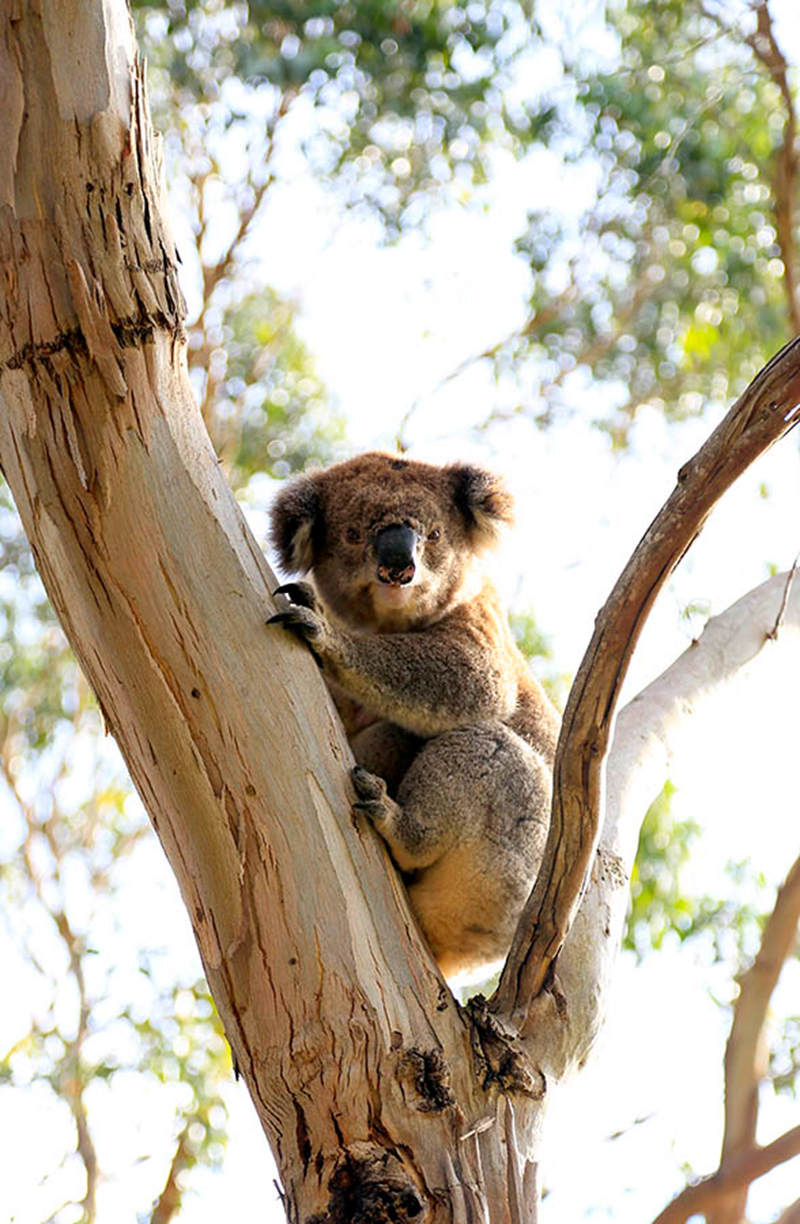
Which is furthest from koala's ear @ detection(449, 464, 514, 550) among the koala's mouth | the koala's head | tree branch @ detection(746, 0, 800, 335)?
tree branch @ detection(746, 0, 800, 335)

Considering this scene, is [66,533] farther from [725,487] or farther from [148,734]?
[725,487]

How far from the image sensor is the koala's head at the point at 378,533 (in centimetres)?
345

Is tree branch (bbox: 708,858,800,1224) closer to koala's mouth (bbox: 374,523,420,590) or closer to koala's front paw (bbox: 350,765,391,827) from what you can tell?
koala's front paw (bbox: 350,765,391,827)

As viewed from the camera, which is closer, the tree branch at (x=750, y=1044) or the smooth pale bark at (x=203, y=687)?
the smooth pale bark at (x=203, y=687)

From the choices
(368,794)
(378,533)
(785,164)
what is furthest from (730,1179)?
(785,164)

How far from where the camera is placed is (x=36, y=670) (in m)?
8.76

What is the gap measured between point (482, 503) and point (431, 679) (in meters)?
0.72

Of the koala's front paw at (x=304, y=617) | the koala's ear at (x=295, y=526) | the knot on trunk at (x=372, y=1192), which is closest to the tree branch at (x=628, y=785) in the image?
the knot on trunk at (x=372, y=1192)

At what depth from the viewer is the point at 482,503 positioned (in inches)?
147

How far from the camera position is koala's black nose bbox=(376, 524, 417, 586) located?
129 inches

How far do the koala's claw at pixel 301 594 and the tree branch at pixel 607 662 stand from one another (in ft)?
2.26

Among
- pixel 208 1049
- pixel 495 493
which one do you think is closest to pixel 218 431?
pixel 208 1049

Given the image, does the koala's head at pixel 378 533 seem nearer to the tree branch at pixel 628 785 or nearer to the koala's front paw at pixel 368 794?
the tree branch at pixel 628 785

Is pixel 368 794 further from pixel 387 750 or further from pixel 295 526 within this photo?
pixel 295 526
